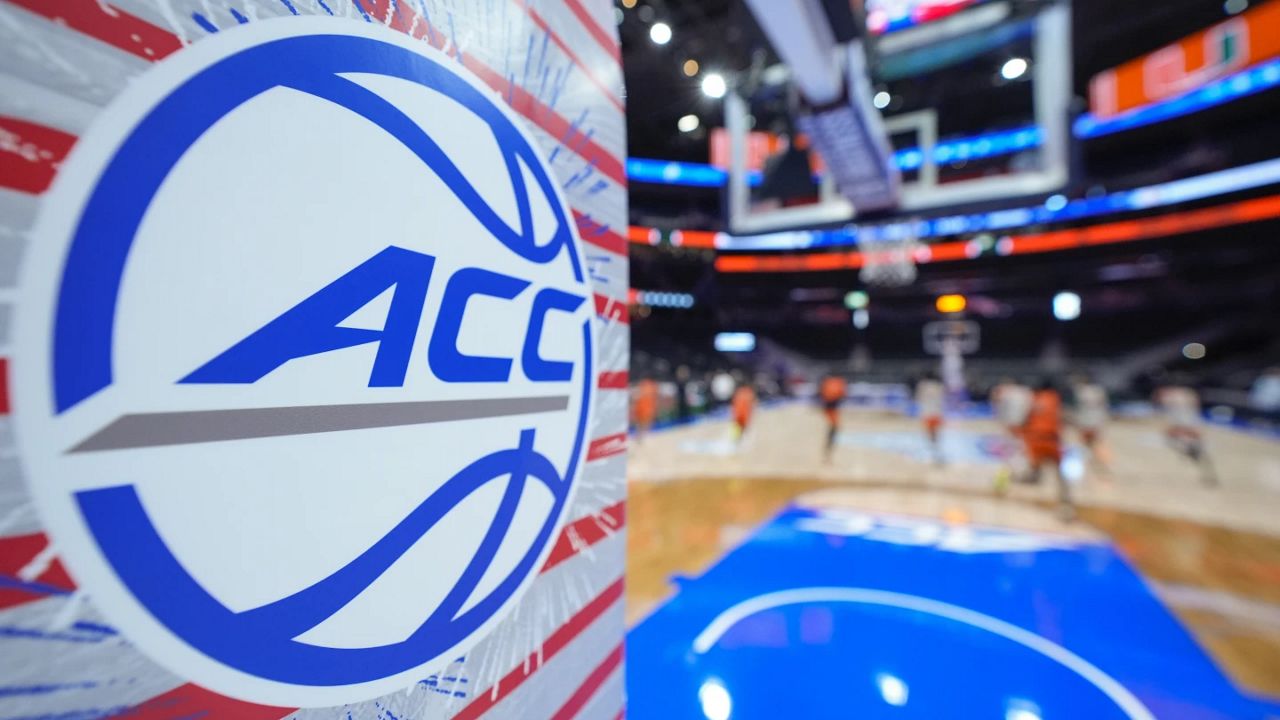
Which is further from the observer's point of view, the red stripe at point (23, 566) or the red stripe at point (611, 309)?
the red stripe at point (611, 309)

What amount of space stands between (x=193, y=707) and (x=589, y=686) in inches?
37.4

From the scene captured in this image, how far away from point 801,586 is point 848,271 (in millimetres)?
23538

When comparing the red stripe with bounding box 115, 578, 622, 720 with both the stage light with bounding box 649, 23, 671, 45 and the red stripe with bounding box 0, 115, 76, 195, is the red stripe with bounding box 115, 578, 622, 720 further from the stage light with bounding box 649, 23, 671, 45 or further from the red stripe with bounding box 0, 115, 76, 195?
the stage light with bounding box 649, 23, 671, 45

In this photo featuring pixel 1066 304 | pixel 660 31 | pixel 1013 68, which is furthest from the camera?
pixel 1066 304

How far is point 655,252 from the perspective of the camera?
1947cm

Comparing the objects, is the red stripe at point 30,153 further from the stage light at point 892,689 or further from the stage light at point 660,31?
the stage light at point 660,31

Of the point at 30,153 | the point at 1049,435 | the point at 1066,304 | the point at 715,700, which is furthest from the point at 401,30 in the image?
the point at 1066,304

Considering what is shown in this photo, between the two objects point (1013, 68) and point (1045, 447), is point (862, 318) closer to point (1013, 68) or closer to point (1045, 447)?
point (1013, 68)

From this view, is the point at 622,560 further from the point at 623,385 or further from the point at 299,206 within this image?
the point at 299,206

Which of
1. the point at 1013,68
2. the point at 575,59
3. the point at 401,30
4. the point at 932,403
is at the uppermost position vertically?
the point at 1013,68

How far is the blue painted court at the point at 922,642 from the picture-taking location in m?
2.51

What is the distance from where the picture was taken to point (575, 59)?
1.31m

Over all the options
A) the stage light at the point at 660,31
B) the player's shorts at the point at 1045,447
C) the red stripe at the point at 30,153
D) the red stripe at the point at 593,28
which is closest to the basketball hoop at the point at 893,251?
the player's shorts at the point at 1045,447

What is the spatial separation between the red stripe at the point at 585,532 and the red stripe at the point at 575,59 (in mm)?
1115
